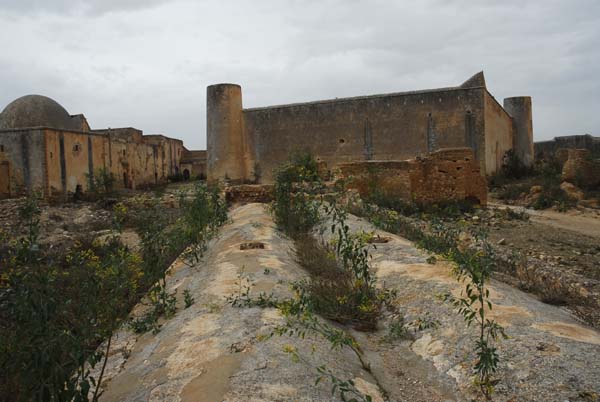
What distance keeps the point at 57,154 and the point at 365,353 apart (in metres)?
20.3

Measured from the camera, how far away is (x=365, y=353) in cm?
349

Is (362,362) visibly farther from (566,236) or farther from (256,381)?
(566,236)

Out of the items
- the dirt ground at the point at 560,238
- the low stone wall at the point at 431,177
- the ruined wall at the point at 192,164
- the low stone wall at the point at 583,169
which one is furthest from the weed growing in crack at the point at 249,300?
the ruined wall at the point at 192,164

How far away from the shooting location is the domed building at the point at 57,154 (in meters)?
19.6

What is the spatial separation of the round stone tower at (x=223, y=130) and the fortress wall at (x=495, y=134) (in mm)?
10153

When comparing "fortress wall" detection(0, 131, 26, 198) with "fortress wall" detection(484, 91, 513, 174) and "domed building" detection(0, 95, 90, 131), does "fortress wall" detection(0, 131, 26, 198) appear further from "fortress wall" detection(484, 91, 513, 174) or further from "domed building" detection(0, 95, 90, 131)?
"fortress wall" detection(484, 91, 513, 174)

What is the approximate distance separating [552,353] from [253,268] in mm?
3048

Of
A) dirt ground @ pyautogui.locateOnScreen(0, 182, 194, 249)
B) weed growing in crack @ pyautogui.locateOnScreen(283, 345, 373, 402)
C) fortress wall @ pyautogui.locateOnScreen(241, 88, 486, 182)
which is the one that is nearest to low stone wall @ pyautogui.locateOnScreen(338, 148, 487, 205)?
dirt ground @ pyautogui.locateOnScreen(0, 182, 194, 249)

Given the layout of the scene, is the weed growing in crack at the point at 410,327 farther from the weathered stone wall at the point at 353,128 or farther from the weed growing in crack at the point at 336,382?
the weathered stone wall at the point at 353,128

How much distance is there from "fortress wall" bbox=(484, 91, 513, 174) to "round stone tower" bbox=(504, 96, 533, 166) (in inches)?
27.5

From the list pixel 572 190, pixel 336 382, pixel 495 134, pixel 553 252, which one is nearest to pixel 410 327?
pixel 336 382

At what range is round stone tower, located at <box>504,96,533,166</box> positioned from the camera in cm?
2488

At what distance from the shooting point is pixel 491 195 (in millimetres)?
17734

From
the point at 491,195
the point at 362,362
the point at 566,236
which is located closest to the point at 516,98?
the point at 491,195
